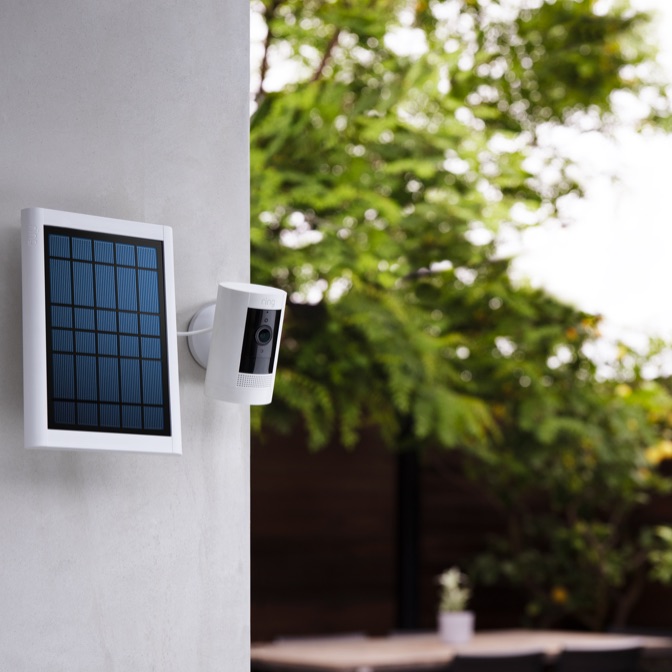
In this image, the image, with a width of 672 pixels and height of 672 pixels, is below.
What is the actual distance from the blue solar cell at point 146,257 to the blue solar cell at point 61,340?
0.17 metres

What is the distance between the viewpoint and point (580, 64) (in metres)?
4.64

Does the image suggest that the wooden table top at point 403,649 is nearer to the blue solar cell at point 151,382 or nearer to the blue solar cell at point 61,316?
the blue solar cell at point 151,382

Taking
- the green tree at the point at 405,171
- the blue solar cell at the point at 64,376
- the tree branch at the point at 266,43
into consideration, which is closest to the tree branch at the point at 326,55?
the green tree at the point at 405,171

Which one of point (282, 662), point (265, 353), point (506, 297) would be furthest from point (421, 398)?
point (265, 353)

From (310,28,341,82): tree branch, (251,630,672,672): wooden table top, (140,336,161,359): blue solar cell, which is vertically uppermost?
(310,28,341,82): tree branch

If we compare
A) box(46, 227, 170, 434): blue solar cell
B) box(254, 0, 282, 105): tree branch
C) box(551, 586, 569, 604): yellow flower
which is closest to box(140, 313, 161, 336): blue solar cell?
box(46, 227, 170, 434): blue solar cell

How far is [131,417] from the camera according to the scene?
60.7 inches

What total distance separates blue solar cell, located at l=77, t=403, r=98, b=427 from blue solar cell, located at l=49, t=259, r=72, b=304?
6.2 inches

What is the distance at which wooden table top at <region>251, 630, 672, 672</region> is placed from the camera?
14.7 ft

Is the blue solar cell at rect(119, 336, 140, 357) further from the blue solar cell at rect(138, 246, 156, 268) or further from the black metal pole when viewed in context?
the black metal pole

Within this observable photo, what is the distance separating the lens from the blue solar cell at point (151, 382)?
1572mm

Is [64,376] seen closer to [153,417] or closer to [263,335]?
[153,417]

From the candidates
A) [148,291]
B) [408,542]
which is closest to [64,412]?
[148,291]

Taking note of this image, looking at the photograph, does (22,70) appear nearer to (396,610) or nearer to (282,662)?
(282,662)
